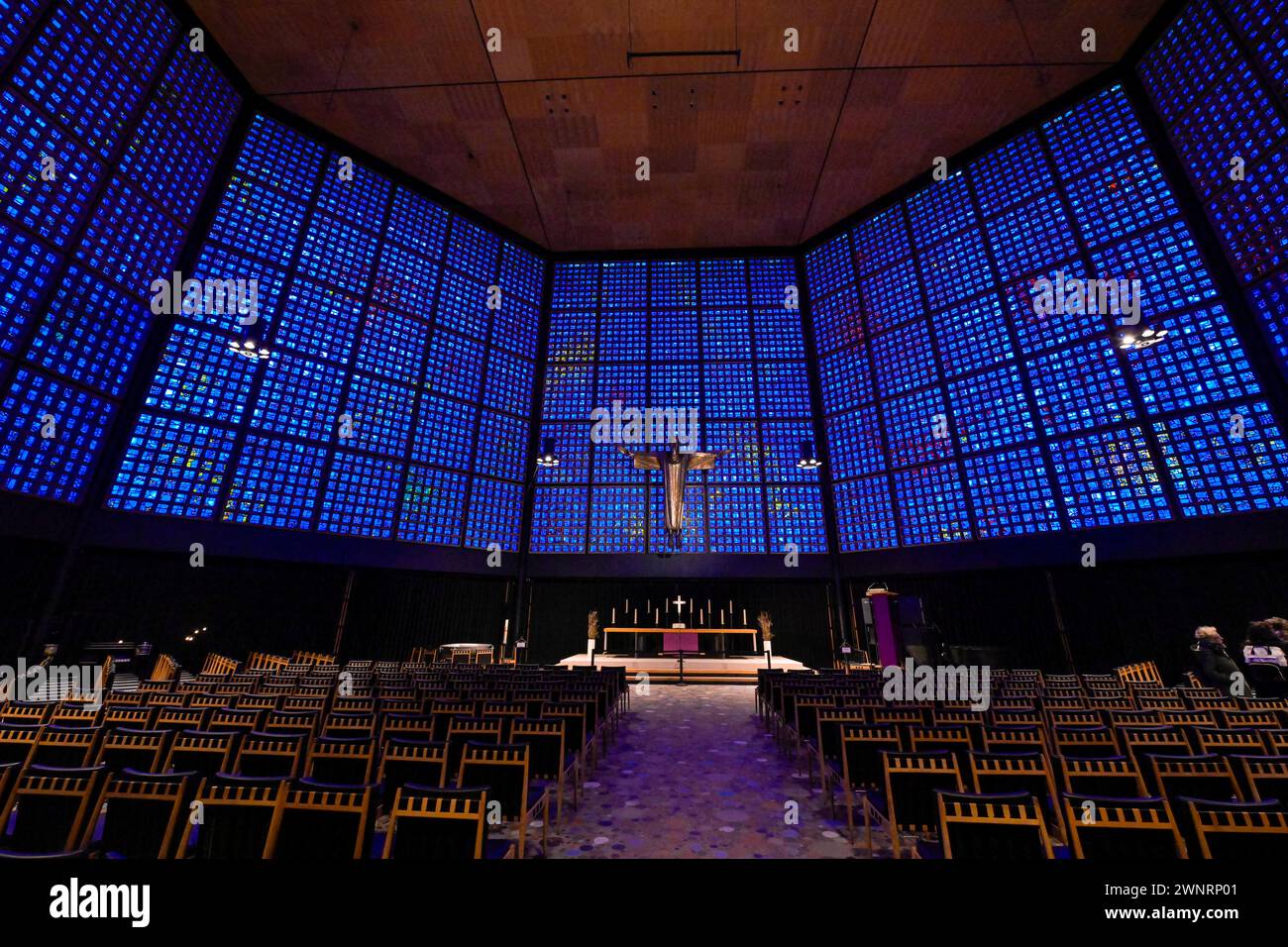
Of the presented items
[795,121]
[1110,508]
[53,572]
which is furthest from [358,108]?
[1110,508]

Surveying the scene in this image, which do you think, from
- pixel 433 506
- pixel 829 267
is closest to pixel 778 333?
pixel 829 267

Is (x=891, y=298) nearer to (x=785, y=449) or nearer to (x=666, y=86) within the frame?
(x=785, y=449)

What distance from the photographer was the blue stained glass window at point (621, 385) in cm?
1945

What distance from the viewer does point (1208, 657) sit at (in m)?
8.16

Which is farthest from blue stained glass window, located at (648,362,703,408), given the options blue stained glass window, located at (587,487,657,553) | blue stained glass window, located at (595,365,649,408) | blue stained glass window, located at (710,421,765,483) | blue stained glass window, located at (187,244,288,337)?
blue stained glass window, located at (187,244,288,337)

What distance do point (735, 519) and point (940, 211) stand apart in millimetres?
13453

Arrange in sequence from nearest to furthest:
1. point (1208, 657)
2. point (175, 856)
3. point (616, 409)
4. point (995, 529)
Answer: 1. point (175, 856)
2. point (1208, 657)
3. point (995, 529)
4. point (616, 409)

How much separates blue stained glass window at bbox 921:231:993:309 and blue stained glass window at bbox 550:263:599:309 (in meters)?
13.0

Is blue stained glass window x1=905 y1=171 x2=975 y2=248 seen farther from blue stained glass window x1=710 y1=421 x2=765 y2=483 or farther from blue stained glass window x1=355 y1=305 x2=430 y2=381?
blue stained glass window x1=355 y1=305 x2=430 y2=381

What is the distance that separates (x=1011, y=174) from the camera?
629 inches

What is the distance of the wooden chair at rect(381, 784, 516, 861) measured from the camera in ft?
8.44

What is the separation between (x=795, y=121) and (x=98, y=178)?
19.3 m

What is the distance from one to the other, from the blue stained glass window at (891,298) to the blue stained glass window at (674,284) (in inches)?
200

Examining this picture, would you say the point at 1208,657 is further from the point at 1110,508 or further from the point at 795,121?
the point at 795,121
